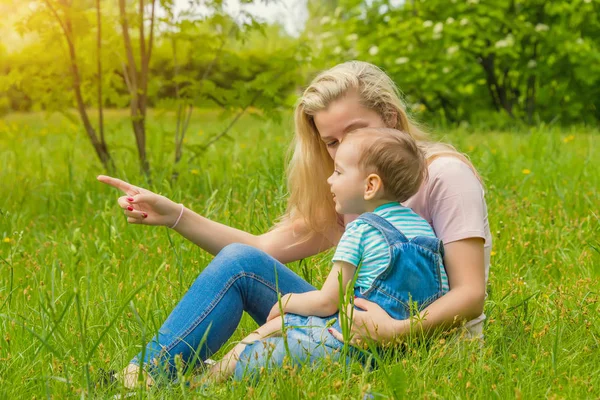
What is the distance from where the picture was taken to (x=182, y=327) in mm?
1948

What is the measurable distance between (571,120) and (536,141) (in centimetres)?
368

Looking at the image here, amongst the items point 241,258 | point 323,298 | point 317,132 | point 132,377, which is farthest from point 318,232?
point 132,377

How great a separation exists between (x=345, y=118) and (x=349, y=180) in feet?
0.89

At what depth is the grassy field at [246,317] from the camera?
175cm

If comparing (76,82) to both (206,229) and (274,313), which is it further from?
(274,313)

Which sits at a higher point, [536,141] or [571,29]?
[571,29]

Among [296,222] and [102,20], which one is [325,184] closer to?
[296,222]

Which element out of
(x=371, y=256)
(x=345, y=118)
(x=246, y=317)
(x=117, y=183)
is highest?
(x=345, y=118)

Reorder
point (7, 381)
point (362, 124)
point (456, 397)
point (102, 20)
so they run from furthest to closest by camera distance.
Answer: point (102, 20)
point (362, 124)
point (7, 381)
point (456, 397)

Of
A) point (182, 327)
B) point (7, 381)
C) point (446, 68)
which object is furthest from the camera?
point (446, 68)

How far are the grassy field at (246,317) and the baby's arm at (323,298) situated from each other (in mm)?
168

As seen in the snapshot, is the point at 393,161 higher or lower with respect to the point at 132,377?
higher

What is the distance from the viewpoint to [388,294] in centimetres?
185

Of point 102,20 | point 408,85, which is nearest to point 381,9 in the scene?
point 408,85
